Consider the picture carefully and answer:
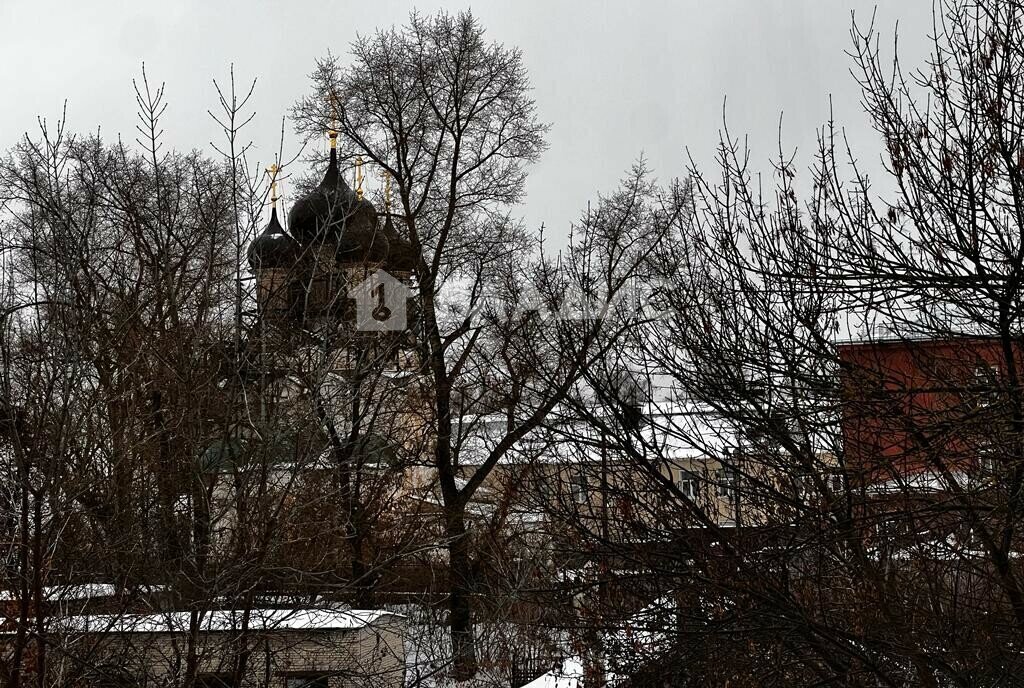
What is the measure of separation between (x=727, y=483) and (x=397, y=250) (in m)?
17.0

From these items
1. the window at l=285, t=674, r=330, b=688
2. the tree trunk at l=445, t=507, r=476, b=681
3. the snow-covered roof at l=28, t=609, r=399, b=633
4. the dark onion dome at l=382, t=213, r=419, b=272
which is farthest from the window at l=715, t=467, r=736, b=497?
the dark onion dome at l=382, t=213, r=419, b=272

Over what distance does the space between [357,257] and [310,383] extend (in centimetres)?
1461

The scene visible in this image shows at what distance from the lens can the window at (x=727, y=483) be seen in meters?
8.48

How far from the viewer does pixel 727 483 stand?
8.67 meters

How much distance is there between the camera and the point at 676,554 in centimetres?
853

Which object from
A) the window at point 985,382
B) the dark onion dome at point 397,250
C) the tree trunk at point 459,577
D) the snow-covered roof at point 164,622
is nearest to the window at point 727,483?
the window at point 985,382

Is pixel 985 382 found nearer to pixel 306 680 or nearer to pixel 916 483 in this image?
pixel 916 483

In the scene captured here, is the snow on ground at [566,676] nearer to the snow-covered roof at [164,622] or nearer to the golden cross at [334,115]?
the snow-covered roof at [164,622]

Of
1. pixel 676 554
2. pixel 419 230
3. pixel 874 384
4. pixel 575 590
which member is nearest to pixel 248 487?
pixel 575 590

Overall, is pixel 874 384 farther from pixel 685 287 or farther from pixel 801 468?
pixel 685 287

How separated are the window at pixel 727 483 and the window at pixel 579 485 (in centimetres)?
99

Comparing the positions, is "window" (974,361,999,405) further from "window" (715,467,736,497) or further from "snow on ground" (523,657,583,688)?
"snow on ground" (523,657,583,688)

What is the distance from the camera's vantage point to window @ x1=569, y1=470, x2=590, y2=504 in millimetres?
9188

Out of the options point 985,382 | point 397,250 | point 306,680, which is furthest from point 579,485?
point 397,250
